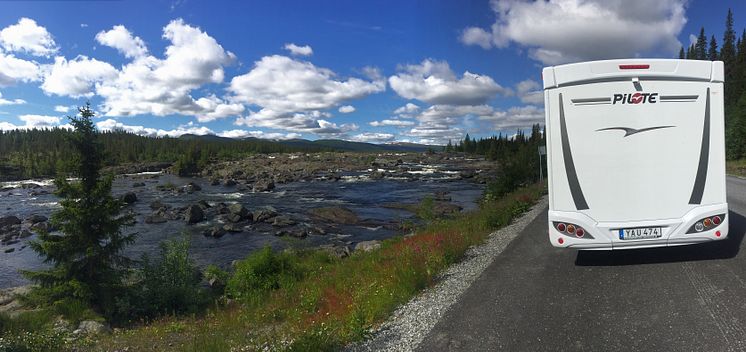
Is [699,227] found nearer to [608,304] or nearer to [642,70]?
[608,304]

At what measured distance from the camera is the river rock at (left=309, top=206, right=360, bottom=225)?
2869 cm

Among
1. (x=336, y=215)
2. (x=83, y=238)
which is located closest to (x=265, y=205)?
(x=336, y=215)

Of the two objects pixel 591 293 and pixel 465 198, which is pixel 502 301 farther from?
pixel 465 198

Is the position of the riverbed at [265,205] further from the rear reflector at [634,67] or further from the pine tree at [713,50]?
the pine tree at [713,50]

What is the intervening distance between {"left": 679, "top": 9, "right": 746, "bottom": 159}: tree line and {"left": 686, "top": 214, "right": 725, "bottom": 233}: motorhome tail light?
5185 centimetres

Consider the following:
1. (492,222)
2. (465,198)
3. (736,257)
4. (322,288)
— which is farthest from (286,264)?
(465,198)

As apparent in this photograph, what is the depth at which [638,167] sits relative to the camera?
6.60 metres

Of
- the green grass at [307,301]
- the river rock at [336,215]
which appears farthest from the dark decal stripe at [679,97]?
→ the river rock at [336,215]

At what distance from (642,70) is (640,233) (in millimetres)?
2727

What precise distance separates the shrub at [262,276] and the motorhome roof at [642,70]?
10746 millimetres

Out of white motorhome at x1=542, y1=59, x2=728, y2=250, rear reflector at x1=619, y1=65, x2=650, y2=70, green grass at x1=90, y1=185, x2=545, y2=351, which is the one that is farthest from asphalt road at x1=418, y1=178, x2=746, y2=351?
rear reflector at x1=619, y1=65, x2=650, y2=70

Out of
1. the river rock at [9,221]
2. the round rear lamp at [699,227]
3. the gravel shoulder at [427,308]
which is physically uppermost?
the round rear lamp at [699,227]

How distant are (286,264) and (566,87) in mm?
11939

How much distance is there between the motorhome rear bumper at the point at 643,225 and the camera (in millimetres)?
6535
